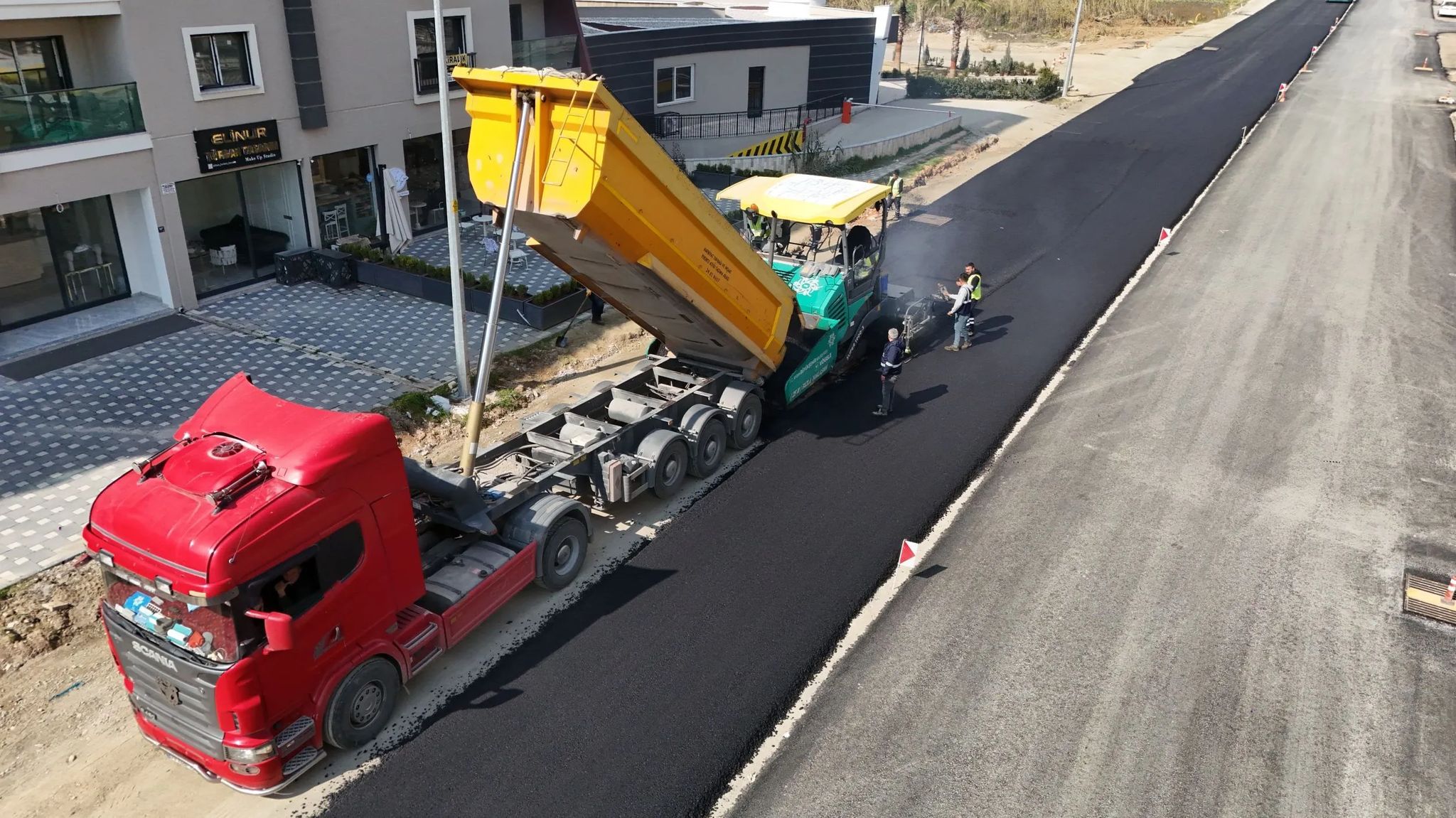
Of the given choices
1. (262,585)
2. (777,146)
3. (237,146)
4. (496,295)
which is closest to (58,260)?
(237,146)

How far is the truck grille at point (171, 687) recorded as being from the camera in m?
7.55

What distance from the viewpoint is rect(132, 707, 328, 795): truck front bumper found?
7789mm

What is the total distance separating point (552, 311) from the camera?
705 inches

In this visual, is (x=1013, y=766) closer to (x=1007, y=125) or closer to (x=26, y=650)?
(x=26, y=650)

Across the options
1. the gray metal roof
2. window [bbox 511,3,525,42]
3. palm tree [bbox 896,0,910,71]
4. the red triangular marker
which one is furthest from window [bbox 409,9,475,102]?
palm tree [bbox 896,0,910,71]

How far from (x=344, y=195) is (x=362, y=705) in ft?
51.9

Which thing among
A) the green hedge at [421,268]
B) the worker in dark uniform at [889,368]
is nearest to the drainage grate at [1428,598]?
the worker in dark uniform at [889,368]

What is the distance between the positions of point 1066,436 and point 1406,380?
6679 mm

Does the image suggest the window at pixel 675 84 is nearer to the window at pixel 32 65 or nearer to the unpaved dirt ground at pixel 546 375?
the unpaved dirt ground at pixel 546 375

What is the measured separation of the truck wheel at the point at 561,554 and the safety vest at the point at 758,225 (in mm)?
6432

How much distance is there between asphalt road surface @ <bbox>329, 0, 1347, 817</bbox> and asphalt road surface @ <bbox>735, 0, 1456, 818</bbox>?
64 centimetres

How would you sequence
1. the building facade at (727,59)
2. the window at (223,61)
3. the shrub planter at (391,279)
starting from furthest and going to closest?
1. the building facade at (727,59)
2. the shrub planter at (391,279)
3. the window at (223,61)

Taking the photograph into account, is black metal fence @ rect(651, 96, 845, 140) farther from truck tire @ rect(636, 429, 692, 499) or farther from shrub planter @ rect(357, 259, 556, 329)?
truck tire @ rect(636, 429, 692, 499)

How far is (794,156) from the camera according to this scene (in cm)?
2758
